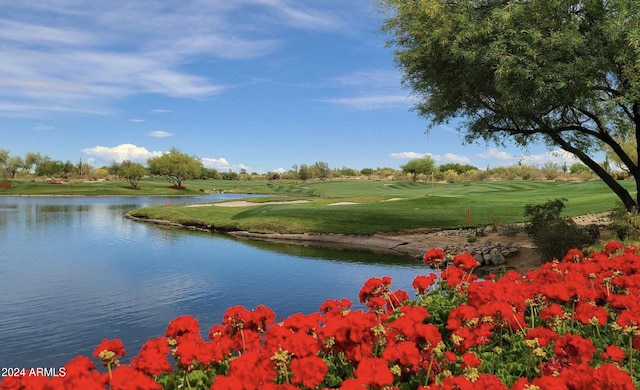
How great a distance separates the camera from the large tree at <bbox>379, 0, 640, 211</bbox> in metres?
15.9

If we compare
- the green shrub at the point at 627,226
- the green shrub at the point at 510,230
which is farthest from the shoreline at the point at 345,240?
the green shrub at the point at 627,226

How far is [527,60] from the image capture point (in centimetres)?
1652

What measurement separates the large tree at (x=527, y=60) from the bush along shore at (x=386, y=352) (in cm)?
1194

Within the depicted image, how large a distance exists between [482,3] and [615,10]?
5.05 meters

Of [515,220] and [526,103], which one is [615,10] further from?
[515,220]

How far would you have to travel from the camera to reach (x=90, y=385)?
10.3 ft

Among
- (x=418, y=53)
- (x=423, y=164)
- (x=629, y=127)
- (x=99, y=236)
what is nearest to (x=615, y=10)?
(x=418, y=53)

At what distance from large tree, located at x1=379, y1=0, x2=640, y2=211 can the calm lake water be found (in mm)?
8558

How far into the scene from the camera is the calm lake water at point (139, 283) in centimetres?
1177

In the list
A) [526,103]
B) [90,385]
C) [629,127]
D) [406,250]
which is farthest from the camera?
[406,250]

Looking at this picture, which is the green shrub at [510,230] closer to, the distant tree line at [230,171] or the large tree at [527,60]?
the large tree at [527,60]

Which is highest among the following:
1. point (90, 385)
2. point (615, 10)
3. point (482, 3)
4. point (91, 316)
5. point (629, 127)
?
point (482, 3)

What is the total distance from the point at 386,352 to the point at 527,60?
1567 centimetres

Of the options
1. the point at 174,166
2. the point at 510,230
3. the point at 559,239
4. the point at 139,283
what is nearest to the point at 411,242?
the point at 510,230
